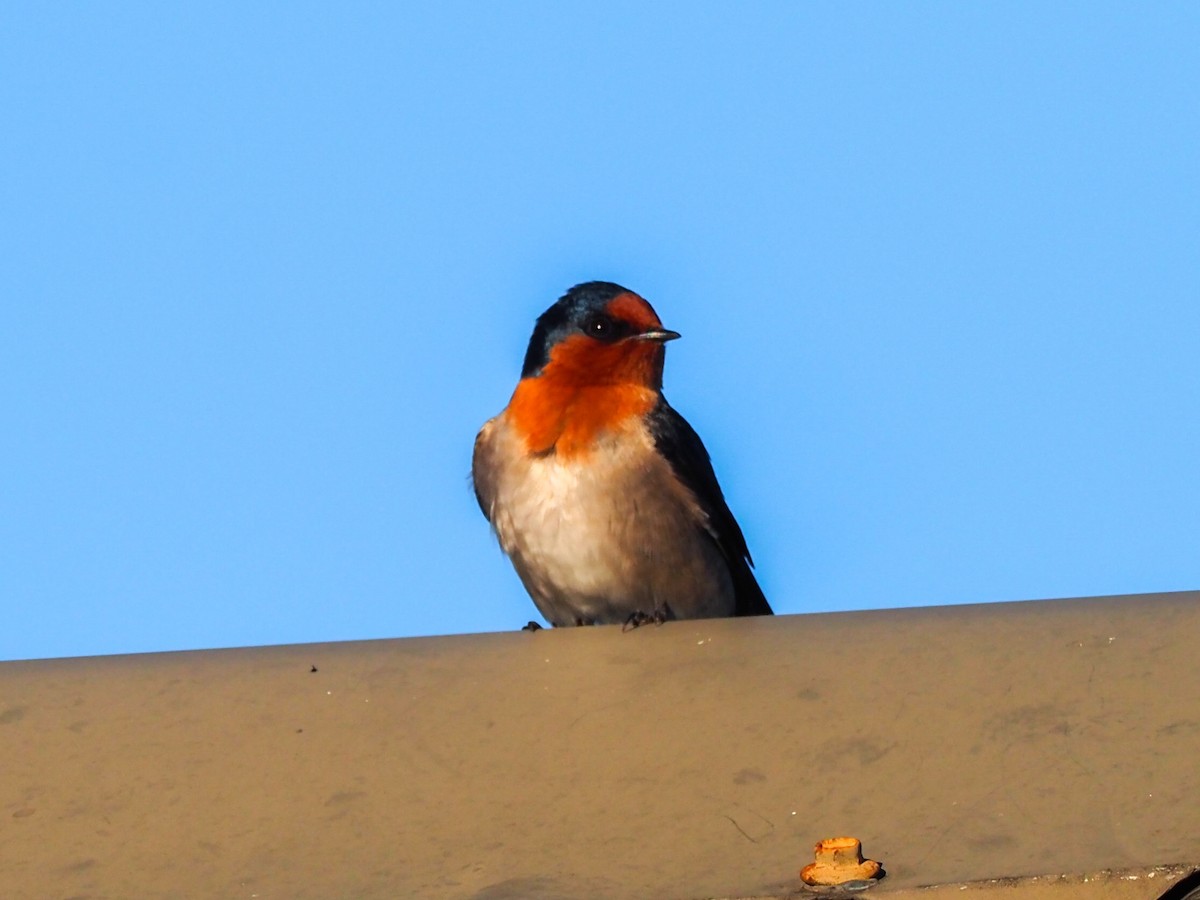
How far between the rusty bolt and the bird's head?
397 centimetres

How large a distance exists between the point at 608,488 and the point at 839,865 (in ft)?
11.7

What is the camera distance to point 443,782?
10.2ft

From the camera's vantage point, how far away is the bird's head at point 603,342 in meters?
6.55

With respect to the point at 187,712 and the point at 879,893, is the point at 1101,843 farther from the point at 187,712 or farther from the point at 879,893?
the point at 187,712

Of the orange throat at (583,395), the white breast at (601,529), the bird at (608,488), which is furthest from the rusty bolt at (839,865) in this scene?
the orange throat at (583,395)

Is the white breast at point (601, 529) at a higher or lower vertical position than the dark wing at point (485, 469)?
lower

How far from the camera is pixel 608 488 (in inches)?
237

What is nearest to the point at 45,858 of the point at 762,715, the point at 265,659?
the point at 265,659

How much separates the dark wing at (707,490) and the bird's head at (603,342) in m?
0.17

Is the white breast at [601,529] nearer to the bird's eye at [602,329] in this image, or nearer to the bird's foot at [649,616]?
the bird's foot at [649,616]

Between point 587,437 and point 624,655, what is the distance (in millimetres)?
2489

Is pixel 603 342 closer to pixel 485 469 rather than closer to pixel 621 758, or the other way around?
pixel 485 469

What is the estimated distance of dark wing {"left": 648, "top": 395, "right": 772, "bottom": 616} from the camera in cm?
629

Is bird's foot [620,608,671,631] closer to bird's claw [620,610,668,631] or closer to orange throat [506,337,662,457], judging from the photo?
bird's claw [620,610,668,631]
